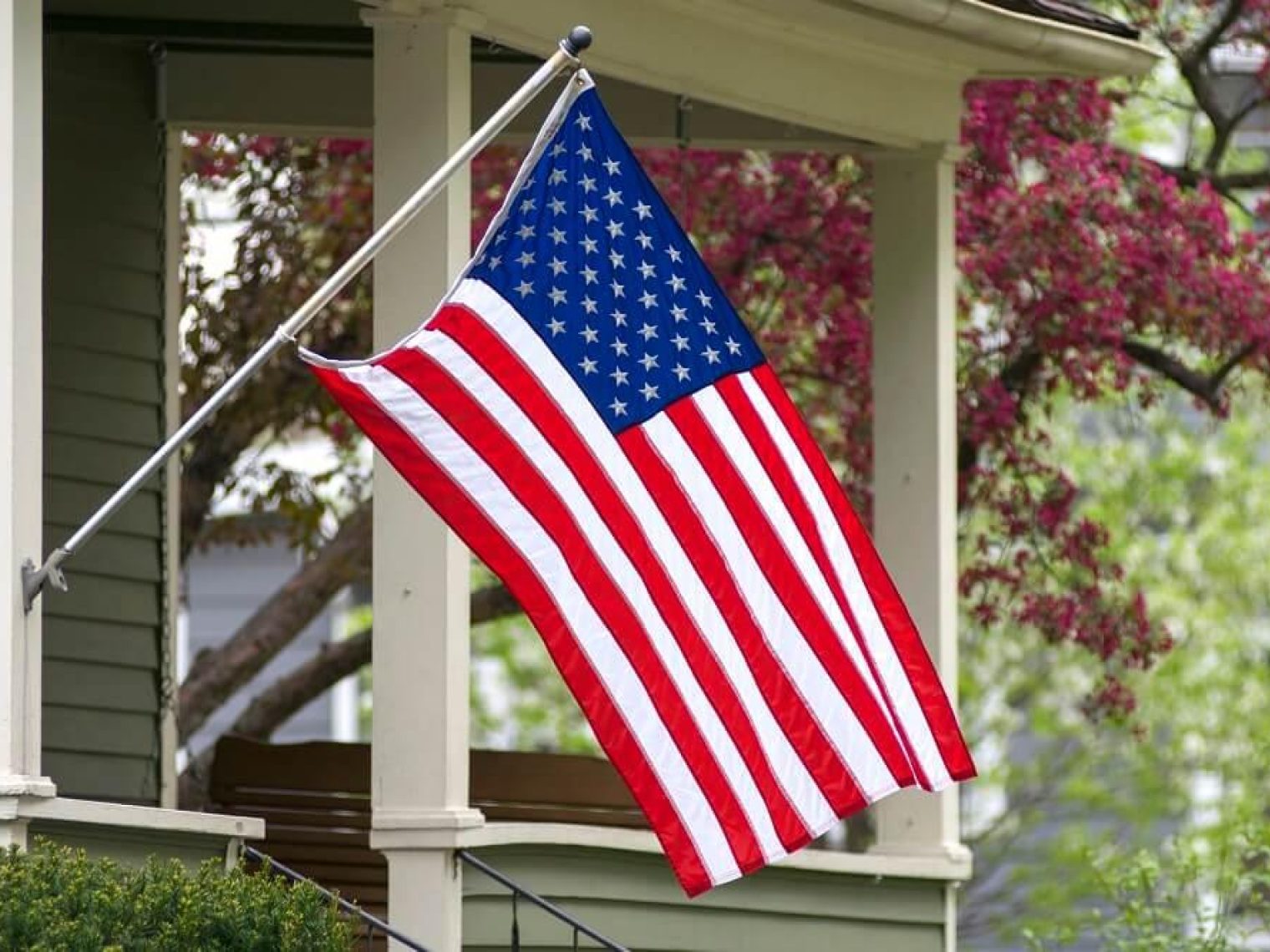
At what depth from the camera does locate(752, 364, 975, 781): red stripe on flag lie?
733cm

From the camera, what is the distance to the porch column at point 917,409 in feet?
32.8

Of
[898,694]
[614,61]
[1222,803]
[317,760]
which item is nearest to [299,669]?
[317,760]

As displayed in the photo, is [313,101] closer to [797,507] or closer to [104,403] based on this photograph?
[104,403]

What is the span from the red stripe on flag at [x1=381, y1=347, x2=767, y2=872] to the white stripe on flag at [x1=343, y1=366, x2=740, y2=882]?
19 mm

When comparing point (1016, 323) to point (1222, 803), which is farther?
point (1222, 803)

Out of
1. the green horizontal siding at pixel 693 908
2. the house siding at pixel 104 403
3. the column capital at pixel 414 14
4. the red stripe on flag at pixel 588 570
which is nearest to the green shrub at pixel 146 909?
the red stripe on flag at pixel 588 570

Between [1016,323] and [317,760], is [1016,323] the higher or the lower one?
the higher one

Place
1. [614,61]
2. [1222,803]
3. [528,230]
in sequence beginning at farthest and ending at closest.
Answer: [1222,803], [614,61], [528,230]

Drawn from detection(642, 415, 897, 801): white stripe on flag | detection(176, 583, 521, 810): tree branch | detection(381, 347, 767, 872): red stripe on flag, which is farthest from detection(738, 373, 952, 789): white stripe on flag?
detection(176, 583, 521, 810): tree branch

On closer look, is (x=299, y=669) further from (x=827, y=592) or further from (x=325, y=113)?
(x=827, y=592)

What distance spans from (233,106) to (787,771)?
4519mm

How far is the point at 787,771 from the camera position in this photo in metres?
7.14

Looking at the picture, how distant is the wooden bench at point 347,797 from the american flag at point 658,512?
2.94 metres

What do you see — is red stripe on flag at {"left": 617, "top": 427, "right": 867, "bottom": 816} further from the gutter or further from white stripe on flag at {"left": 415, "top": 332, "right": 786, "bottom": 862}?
the gutter
